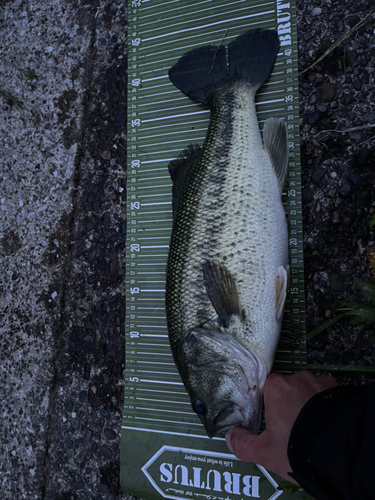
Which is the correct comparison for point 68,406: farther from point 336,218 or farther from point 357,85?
point 357,85

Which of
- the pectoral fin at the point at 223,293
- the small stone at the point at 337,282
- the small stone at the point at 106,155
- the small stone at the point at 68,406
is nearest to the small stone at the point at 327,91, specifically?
the small stone at the point at 337,282

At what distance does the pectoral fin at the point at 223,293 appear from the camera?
171 cm

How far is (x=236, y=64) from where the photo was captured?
2.04m

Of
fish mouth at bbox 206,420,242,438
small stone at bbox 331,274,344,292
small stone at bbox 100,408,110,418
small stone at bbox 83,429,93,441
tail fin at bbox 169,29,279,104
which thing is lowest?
small stone at bbox 83,429,93,441

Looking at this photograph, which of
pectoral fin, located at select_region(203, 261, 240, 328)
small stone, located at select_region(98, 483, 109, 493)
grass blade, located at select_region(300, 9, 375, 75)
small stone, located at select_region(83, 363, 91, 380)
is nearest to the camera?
pectoral fin, located at select_region(203, 261, 240, 328)

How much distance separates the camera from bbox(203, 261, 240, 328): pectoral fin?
171 cm

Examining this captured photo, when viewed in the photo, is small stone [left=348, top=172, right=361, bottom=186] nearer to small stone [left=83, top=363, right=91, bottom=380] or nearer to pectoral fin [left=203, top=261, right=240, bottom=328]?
pectoral fin [left=203, top=261, right=240, bottom=328]

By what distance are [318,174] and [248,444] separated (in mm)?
1415

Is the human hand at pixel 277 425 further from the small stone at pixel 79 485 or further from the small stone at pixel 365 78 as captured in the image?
the small stone at pixel 365 78

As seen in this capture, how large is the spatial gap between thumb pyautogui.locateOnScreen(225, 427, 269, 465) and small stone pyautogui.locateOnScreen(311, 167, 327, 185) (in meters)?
1.31

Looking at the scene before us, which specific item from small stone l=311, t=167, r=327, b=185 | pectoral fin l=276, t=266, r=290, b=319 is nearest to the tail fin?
small stone l=311, t=167, r=327, b=185

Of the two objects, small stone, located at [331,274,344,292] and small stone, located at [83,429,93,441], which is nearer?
small stone, located at [331,274,344,292]

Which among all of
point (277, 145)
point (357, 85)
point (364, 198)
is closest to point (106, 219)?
point (277, 145)

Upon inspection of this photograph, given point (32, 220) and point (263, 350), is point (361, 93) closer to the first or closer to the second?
point (263, 350)
